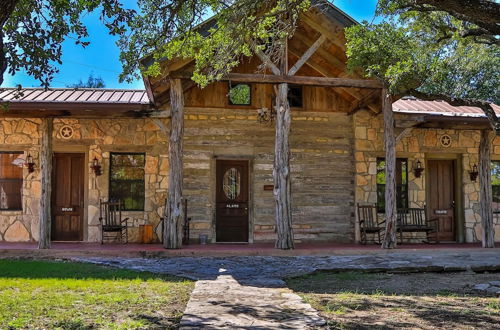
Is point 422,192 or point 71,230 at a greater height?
point 422,192

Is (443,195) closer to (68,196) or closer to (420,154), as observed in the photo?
(420,154)

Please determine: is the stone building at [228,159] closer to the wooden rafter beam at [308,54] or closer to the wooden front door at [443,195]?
the wooden front door at [443,195]

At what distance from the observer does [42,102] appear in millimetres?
10102

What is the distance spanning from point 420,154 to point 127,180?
717cm

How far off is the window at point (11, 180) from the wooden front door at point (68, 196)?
2.41ft

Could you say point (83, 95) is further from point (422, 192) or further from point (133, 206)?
point (422, 192)

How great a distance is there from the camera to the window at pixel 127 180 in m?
12.1

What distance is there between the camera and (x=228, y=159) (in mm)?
12266

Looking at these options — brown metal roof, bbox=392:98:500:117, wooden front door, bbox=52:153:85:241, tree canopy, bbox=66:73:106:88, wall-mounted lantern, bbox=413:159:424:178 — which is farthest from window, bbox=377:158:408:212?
tree canopy, bbox=66:73:106:88

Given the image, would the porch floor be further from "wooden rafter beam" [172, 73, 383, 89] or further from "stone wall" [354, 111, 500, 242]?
"wooden rafter beam" [172, 73, 383, 89]

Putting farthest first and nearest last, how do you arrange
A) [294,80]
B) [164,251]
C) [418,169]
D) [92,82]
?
[92,82] < [418,169] < [294,80] < [164,251]

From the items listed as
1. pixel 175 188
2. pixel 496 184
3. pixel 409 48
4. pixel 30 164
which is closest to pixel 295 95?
pixel 409 48

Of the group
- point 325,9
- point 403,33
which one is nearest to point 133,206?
point 325,9

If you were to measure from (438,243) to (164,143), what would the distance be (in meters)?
6.94
